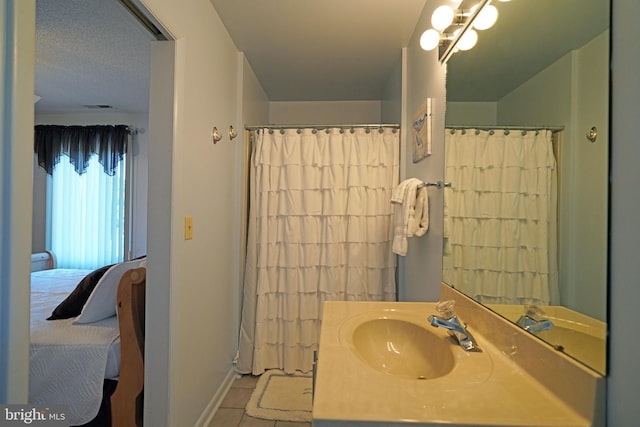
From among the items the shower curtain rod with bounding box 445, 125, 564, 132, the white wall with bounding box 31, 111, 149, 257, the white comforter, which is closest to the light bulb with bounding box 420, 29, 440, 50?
the shower curtain rod with bounding box 445, 125, 564, 132

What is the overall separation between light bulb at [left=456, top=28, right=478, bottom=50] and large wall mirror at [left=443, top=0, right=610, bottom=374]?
0.03m

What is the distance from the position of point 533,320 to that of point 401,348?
0.50 m

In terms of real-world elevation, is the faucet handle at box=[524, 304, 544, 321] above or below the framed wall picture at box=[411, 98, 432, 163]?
below

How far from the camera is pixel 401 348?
112 cm

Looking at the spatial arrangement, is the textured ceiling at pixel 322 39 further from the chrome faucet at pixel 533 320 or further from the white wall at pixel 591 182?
the chrome faucet at pixel 533 320

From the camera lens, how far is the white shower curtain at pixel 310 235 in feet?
7.19

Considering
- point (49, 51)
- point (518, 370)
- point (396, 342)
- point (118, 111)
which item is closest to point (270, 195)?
point (396, 342)

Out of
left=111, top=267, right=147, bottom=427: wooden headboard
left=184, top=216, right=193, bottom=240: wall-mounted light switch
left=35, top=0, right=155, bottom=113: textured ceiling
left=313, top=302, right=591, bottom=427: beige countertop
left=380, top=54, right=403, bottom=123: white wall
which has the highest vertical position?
left=35, top=0, right=155, bottom=113: textured ceiling

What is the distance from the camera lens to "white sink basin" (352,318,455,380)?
0.97 metres

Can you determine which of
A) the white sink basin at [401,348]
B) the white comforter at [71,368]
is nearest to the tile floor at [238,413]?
the white comforter at [71,368]

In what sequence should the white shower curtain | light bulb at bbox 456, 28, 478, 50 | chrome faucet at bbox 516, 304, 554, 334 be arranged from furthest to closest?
the white shower curtain, light bulb at bbox 456, 28, 478, 50, chrome faucet at bbox 516, 304, 554, 334

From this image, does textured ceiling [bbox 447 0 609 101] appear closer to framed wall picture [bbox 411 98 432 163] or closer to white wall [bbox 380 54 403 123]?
framed wall picture [bbox 411 98 432 163]

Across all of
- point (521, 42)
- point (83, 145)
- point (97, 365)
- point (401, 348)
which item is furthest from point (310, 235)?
point (83, 145)

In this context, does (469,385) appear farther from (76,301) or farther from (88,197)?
(88,197)
